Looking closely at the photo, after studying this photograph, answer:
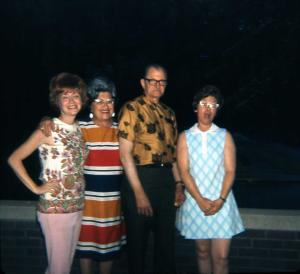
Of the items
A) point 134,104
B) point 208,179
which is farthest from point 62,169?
point 208,179

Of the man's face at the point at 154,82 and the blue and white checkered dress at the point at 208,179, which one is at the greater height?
the man's face at the point at 154,82

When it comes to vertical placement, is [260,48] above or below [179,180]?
above

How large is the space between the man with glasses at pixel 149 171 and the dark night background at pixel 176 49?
184cm

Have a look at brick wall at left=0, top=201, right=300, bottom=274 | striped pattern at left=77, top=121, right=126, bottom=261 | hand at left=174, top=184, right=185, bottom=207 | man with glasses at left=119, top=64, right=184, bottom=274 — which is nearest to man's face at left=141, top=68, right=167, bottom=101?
man with glasses at left=119, top=64, right=184, bottom=274

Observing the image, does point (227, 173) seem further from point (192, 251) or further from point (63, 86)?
point (63, 86)

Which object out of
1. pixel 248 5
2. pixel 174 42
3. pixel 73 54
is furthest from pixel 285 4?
pixel 73 54

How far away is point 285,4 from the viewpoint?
5125 millimetres

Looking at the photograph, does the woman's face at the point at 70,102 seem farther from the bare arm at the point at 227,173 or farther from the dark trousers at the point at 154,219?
the bare arm at the point at 227,173

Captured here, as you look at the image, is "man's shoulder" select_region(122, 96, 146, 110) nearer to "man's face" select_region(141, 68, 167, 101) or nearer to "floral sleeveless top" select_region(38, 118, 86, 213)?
"man's face" select_region(141, 68, 167, 101)

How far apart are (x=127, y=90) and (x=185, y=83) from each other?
0.76 m

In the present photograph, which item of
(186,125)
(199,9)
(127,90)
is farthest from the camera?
(186,125)

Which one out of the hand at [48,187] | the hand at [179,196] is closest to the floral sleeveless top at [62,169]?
the hand at [48,187]

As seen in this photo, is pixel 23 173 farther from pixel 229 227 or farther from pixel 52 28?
pixel 52 28

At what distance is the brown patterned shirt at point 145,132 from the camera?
11.4 ft
